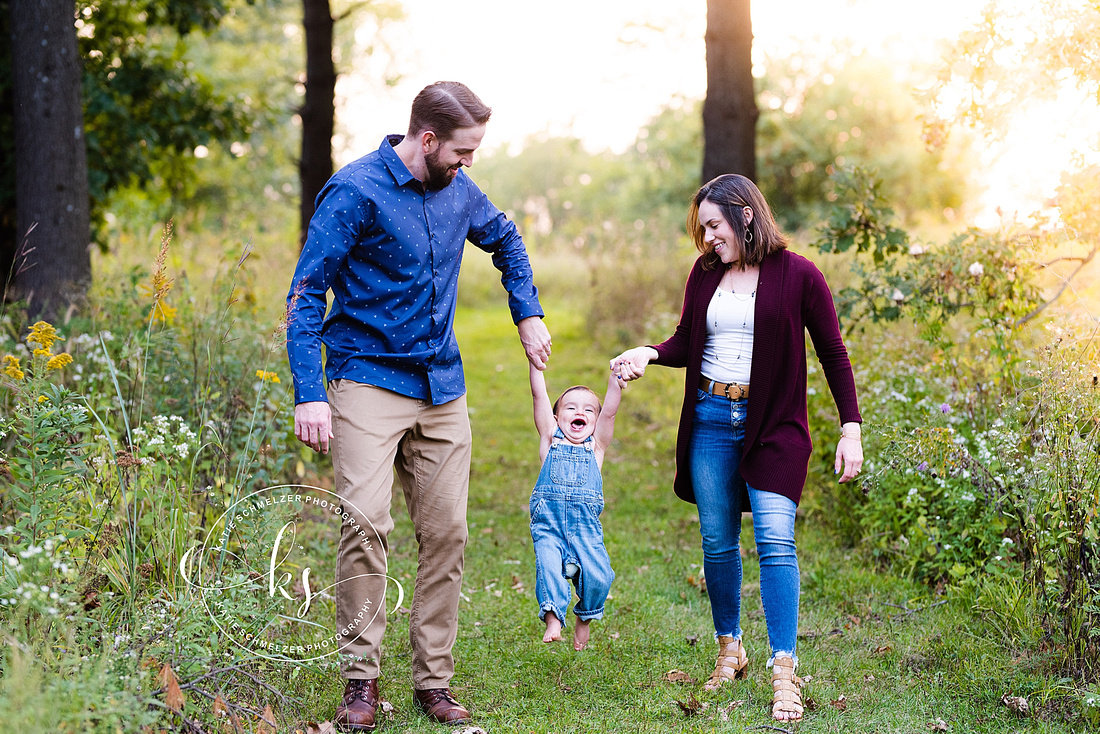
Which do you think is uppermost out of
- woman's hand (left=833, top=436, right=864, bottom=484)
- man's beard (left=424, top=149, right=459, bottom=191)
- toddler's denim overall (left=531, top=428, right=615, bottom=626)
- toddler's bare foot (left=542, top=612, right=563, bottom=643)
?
man's beard (left=424, top=149, right=459, bottom=191)

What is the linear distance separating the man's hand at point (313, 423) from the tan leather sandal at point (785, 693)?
6.15 ft

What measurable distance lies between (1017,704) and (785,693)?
2.89 feet

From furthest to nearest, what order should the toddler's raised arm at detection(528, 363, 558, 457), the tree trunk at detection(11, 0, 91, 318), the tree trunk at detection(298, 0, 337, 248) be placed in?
the tree trunk at detection(298, 0, 337, 248) < the tree trunk at detection(11, 0, 91, 318) < the toddler's raised arm at detection(528, 363, 558, 457)

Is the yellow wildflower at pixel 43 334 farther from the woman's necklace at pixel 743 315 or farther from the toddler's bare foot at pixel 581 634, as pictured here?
the woman's necklace at pixel 743 315

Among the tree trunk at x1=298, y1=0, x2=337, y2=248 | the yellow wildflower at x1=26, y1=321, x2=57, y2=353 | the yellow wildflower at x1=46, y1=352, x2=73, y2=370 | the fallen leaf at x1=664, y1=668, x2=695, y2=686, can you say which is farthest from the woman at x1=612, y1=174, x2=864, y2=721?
the tree trunk at x1=298, y1=0, x2=337, y2=248

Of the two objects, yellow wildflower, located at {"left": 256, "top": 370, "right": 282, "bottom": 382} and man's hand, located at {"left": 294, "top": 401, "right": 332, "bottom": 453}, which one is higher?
yellow wildflower, located at {"left": 256, "top": 370, "right": 282, "bottom": 382}

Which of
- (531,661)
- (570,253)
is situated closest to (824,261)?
(531,661)

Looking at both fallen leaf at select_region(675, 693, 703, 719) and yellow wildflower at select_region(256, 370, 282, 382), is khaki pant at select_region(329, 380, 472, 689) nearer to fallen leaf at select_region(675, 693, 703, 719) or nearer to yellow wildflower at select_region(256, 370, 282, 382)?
yellow wildflower at select_region(256, 370, 282, 382)

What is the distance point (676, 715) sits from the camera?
11.8 ft

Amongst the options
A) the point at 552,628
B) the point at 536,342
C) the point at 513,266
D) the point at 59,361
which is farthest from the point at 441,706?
the point at 59,361

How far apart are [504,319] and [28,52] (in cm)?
982

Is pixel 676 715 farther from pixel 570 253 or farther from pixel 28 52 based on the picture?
pixel 570 253

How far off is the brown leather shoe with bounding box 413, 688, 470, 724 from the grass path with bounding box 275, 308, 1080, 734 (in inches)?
2.1

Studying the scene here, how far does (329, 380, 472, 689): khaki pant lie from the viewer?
3361 millimetres
